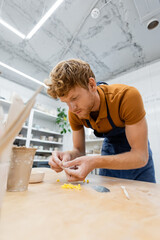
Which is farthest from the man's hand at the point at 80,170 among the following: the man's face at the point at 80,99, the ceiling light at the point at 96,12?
the ceiling light at the point at 96,12

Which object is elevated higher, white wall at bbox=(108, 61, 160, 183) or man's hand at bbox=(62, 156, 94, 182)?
white wall at bbox=(108, 61, 160, 183)

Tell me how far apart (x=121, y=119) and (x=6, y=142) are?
97 centimetres

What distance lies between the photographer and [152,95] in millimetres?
2988

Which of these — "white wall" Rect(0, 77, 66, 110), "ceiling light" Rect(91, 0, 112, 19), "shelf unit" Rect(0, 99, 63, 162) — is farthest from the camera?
"white wall" Rect(0, 77, 66, 110)

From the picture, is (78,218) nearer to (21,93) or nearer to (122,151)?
(122,151)

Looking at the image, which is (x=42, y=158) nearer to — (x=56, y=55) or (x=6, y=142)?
(x=56, y=55)

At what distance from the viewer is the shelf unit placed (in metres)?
3.51

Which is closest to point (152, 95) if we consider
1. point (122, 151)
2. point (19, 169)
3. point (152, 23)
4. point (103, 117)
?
point (152, 23)

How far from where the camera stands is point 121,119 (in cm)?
104

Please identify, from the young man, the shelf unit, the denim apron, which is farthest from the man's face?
the shelf unit

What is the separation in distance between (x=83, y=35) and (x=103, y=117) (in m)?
2.06

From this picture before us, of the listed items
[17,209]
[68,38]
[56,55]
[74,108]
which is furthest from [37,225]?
[56,55]

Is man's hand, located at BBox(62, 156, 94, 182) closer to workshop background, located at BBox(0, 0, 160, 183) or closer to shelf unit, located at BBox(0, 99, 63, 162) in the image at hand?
workshop background, located at BBox(0, 0, 160, 183)

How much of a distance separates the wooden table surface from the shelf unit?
3.18 m
